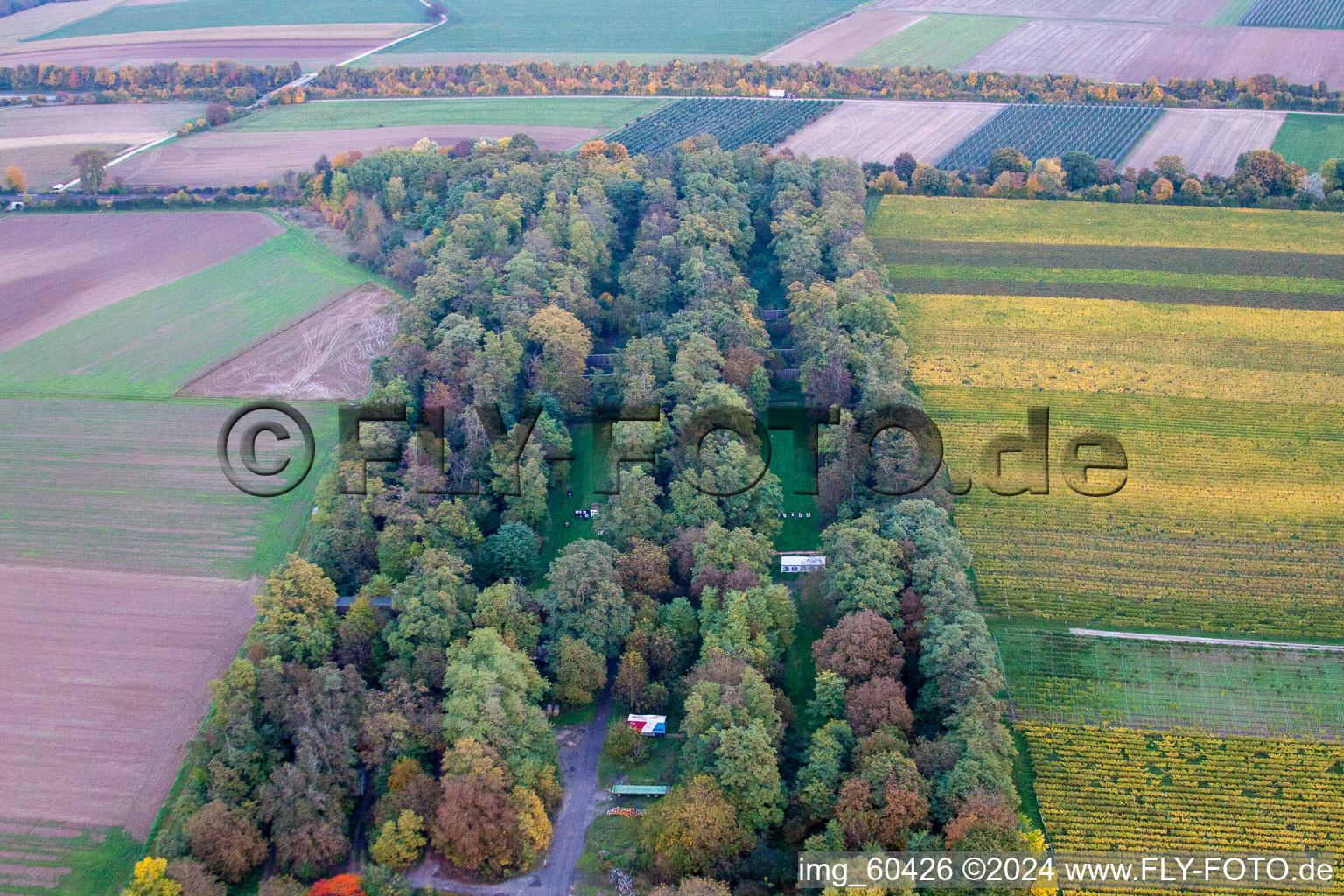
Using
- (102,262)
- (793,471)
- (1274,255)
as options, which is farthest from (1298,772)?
(102,262)

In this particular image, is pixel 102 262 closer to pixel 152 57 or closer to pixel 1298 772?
pixel 152 57

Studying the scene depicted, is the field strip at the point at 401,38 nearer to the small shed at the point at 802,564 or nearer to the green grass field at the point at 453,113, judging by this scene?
the green grass field at the point at 453,113

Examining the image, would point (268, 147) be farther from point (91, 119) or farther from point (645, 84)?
point (645, 84)

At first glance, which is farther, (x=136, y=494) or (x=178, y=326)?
(x=178, y=326)

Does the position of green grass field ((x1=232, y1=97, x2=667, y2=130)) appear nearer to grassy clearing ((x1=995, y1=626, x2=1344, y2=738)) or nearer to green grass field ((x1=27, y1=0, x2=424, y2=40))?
green grass field ((x1=27, y1=0, x2=424, y2=40))

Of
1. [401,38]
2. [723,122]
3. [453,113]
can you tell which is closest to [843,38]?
[723,122]

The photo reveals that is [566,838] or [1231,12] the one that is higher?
[1231,12]
